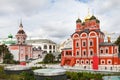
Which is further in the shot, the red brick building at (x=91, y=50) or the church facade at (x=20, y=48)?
the church facade at (x=20, y=48)

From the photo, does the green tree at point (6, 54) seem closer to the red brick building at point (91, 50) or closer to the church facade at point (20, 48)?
the church facade at point (20, 48)

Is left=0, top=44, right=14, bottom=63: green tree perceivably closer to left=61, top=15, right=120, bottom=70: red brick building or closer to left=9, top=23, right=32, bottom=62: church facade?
left=9, top=23, right=32, bottom=62: church facade

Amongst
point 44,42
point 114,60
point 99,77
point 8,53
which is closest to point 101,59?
point 114,60

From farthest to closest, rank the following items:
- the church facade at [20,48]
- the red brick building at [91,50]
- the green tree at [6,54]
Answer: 1. the church facade at [20,48]
2. the green tree at [6,54]
3. the red brick building at [91,50]

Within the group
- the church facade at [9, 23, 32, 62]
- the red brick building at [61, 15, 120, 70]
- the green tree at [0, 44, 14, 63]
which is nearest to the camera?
the red brick building at [61, 15, 120, 70]

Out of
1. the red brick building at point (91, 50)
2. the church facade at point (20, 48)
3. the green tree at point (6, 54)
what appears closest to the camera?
the red brick building at point (91, 50)

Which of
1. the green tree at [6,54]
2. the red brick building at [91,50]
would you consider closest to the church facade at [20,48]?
the green tree at [6,54]

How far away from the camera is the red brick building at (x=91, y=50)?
46.0m

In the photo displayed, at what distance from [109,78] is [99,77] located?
48.1 inches

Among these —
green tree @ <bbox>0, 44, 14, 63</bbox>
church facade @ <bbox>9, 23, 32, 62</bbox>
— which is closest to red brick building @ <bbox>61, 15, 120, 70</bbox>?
green tree @ <bbox>0, 44, 14, 63</bbox>

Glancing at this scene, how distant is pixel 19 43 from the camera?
236 ft

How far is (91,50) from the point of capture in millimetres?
48406

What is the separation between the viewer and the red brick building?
46031 mm

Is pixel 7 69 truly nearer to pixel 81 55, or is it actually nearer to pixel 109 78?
pixel 109 78
